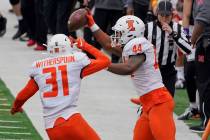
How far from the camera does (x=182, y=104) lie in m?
11.7

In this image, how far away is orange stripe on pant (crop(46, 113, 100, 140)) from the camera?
7254mm

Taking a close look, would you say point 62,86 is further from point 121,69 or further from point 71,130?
point 121,69

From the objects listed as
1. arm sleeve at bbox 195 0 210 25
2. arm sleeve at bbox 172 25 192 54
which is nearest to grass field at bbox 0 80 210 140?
arm sleeve at bbox 172 25 192 54

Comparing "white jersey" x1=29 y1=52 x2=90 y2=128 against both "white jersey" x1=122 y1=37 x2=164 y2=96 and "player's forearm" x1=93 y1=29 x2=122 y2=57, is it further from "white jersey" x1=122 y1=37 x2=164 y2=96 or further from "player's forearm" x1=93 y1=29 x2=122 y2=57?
"player's forearm" x1=93 y1=29 x2=122 y2=57

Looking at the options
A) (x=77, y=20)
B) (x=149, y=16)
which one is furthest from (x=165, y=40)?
(x=149, y=16)

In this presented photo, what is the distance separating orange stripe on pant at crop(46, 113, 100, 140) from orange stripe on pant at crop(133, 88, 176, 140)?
0.59 m

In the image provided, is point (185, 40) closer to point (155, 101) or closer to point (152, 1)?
point (155, 101)

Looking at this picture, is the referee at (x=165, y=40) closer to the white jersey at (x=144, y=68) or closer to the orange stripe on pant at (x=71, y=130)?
the white jersey at (x=144, y=68)

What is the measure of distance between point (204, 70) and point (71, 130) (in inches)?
Result: 110

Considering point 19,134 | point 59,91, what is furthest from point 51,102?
point 19,134

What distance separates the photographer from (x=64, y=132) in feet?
23.8

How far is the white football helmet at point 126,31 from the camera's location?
7.82 meters

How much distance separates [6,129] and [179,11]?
211 inches

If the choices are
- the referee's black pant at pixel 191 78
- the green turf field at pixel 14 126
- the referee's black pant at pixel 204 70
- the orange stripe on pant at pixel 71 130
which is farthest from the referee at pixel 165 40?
the orange stripe on pant at pixel 71 130
